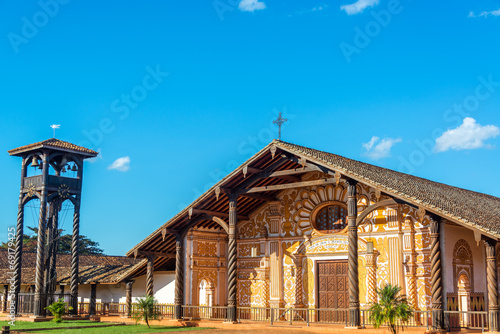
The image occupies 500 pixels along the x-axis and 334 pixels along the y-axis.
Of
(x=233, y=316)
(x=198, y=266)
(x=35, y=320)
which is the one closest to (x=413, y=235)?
(x=233, y=316)

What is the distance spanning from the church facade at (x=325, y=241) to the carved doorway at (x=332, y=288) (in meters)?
0.04

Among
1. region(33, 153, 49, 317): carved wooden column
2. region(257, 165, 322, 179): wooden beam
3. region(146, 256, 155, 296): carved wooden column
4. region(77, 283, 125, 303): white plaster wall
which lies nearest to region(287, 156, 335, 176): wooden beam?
region(257, 165, 322, 179): wooden beam

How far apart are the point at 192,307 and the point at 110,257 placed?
78.8ft

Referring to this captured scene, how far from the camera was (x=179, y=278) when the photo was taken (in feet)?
88.3

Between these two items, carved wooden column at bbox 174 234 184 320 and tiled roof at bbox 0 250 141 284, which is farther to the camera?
tiled roof at bbox 0 250 141 284

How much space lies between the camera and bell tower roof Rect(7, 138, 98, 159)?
104 ft

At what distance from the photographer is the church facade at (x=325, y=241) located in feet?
68.6

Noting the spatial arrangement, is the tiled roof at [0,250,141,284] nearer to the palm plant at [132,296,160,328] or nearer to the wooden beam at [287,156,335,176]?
the palm plant at [132,296,160,328]

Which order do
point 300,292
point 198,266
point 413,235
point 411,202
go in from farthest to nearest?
point 198,266
point 300,292
point 413,235
point 411,202

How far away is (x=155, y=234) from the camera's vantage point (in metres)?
27.3

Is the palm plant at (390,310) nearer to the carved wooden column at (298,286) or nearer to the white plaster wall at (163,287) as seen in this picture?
the carved wooden column at (298,286)

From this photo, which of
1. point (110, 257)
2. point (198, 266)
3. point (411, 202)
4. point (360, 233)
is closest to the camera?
point (411, 202)

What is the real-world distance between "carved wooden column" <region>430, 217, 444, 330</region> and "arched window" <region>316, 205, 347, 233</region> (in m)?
6.11

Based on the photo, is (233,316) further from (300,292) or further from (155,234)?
(155,234)
